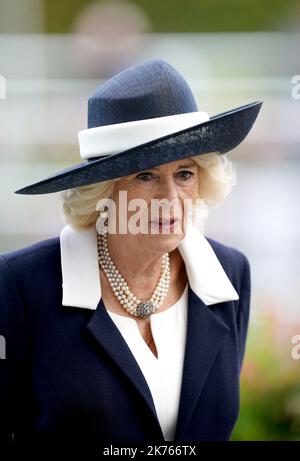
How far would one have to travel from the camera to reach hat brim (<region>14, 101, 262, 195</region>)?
94cm

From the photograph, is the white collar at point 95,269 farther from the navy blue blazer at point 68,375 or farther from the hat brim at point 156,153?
the hat brim at point 156,153

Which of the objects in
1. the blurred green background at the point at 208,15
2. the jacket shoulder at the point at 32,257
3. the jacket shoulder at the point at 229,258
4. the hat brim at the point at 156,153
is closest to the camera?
the hat brim at the point at 156,153

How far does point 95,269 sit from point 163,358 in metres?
0.20

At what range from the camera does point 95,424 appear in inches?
39.8

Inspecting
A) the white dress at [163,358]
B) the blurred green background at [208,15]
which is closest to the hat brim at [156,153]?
the white dress at [163,358]

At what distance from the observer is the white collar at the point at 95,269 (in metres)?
1.04

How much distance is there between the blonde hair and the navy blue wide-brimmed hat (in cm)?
6

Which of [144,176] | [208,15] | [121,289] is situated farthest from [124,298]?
[208,15]

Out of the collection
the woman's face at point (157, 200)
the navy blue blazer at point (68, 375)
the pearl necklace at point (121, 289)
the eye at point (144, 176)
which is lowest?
the navy blue blazer at point (68, 375)

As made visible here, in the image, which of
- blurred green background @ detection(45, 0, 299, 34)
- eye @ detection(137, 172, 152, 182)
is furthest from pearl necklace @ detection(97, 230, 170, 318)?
blurred green background @ detection(45, 0, 299, 34)
